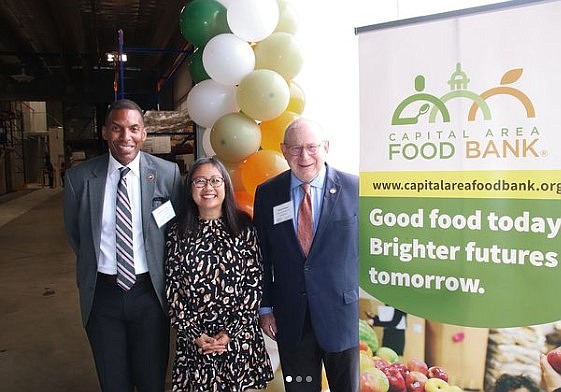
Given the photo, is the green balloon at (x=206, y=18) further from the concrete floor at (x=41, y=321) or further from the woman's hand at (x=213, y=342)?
the concrete floor at (x=41, y=321)

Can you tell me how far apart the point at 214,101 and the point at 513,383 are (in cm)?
178

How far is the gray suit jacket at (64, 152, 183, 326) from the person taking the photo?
1.87 meters

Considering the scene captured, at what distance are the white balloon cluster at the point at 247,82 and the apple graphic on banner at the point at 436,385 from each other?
1211 millimetres

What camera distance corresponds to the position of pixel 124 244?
6.10 ft

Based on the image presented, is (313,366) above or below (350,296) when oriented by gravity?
below

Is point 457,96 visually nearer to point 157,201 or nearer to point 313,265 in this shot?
point 313,265

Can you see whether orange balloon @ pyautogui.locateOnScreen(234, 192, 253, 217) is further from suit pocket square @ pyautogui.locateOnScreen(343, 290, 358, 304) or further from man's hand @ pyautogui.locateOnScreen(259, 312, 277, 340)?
suit pocket square @ pyautogui.locateOnScreen(343, 290, 358, 304)

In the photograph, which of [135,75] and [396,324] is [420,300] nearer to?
[396,324]

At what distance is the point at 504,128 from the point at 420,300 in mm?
515

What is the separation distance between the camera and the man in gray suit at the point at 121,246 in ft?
6.14

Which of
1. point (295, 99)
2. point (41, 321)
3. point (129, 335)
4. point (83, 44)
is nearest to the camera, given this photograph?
point (129, 335)

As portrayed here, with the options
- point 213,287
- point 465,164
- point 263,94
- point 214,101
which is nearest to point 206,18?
point 214,101

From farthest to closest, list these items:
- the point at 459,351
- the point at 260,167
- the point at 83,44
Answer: the point at 83,44 < the point at 260,167 < the point at 459,351

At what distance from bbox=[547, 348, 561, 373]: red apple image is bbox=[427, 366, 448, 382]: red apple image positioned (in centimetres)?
27
